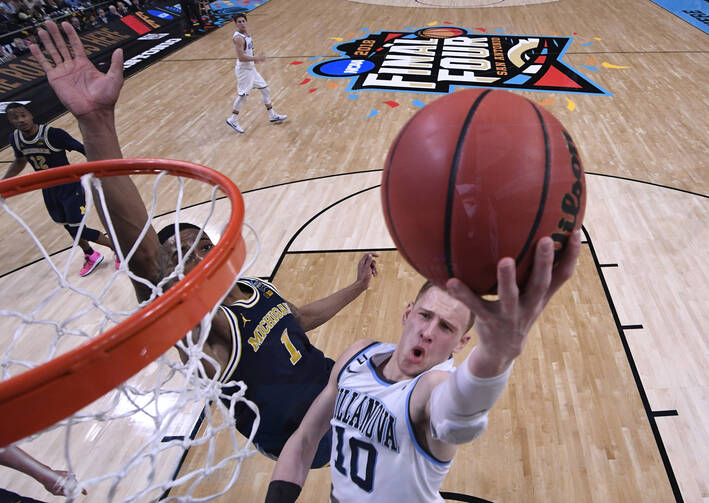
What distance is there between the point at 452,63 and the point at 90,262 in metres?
6.15

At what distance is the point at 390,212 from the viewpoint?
1.15m

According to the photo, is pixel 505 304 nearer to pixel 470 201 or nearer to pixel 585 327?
pixel 470 201

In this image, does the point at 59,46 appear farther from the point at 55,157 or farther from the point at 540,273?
the point at 55,157

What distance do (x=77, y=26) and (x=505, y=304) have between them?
1082 centimetres

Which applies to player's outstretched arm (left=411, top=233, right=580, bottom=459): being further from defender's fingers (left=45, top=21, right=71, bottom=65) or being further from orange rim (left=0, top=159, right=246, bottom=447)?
defender's fingers (left=45, top=21, right=71, bottom=65)

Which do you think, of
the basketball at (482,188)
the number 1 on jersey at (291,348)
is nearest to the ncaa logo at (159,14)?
the number 1 on jersey at (291,348)

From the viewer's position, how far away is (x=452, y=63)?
26.5 feet

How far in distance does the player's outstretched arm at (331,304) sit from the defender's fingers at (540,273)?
5.13ft

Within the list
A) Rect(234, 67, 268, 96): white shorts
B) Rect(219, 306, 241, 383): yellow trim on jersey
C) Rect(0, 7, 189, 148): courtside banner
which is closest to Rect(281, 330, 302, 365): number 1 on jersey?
Rect(219, 306, 241, 383): yellow trim on jersey

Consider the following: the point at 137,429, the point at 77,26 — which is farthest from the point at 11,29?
the point at 137,429

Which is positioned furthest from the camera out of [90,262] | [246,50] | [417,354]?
[246,50]

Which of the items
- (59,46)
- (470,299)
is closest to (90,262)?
(59,46)

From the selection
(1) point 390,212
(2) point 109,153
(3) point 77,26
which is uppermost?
(1) point 390,212

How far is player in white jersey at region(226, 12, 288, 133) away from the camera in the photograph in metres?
6.18
